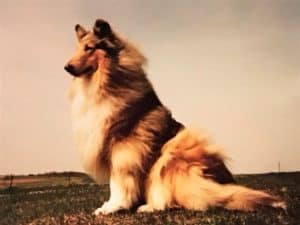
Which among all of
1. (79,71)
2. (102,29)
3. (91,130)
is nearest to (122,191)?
(91,130)

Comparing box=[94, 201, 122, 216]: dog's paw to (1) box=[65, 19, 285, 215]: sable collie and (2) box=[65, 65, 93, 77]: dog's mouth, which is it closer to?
(1) box=[65, 19, 285, 215]: sable collie

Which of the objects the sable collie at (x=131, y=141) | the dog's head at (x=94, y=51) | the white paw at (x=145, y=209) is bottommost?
the white paw at (x=145, y=209)

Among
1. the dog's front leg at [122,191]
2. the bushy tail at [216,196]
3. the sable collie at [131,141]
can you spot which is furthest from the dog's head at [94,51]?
the bushy tail at [216,196]

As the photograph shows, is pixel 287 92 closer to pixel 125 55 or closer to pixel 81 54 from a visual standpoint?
pixel 125 55

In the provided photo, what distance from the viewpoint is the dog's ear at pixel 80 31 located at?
1863 mm

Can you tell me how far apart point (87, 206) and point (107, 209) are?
0.22 ft

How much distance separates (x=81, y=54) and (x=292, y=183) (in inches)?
32.6

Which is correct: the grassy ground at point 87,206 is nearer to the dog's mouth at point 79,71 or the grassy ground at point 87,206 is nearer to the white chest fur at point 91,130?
the white chest fur at point 91,130

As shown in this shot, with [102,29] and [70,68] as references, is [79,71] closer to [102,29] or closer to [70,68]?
[70,68]

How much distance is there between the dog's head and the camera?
1835 mm

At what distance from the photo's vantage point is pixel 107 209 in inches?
71.1

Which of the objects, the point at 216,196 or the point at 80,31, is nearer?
the point at 216,196

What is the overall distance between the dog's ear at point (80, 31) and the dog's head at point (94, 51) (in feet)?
0.04

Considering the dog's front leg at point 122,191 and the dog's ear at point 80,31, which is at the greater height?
the dog's ear at point 80,31
